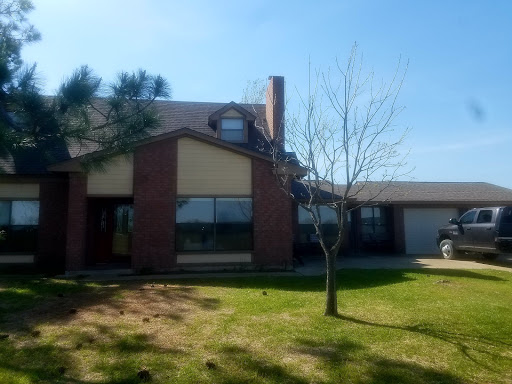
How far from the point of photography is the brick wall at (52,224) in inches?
515

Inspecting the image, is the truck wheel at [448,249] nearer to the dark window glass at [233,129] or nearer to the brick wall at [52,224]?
the dark window glass at [233,129]

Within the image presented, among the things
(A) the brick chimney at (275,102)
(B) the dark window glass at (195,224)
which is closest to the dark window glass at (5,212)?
(B) the dark window glass at (195,224)

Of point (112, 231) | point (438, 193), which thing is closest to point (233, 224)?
point (112, 231)

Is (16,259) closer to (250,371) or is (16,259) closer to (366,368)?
(250,371)

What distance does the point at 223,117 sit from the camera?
52.3ft

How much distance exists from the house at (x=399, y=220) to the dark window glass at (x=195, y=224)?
5.63m

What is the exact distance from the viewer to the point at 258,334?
5.74 metres

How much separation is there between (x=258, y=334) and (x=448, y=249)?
1201 cm

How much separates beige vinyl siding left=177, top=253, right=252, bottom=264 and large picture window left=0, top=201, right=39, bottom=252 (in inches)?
205

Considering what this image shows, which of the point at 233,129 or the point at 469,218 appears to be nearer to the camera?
the point at 469,218

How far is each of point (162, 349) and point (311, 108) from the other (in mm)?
4867

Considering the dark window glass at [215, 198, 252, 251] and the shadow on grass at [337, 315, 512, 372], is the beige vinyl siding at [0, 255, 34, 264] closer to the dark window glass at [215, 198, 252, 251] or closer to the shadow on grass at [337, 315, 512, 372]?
the dark window glass at [215, 198, 252, 251]

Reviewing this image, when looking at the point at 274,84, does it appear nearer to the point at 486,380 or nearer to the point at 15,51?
the point at 15,51

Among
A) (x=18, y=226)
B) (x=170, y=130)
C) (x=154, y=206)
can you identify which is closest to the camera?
(x=154, y=206)
